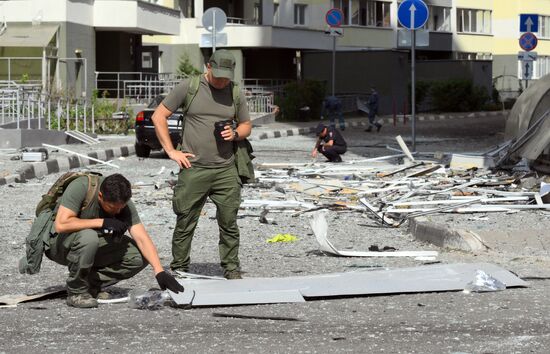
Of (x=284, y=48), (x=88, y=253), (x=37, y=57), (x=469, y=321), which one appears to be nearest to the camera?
(x=469, y=321)

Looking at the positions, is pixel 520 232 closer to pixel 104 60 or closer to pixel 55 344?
pixel 55 344

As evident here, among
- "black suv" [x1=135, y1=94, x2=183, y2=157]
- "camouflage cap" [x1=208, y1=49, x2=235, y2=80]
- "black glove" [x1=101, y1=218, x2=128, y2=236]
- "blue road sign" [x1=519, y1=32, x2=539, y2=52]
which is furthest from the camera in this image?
"blue road sign" [x1=519, y1=32, x2=539, y2=52]

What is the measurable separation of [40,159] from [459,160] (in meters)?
7.52

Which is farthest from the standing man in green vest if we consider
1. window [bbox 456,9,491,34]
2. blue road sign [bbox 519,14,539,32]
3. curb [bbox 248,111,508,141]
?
window [bbox 456,9,491,34]

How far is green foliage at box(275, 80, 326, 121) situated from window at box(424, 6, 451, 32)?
3478 cm

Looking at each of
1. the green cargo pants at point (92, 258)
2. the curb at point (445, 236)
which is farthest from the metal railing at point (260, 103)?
the green cargo pants at point (92, 258)

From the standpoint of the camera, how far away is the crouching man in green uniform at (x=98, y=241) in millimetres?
8555

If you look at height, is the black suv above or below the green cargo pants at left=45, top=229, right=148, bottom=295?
above

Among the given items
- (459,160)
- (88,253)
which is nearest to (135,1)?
(459,160)

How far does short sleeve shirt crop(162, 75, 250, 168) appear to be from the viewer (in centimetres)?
1002

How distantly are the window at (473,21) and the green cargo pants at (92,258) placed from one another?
7886 centimetres

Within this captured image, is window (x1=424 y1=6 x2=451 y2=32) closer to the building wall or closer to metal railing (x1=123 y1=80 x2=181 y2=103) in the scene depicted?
the building wall

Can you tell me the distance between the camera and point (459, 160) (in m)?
21.0

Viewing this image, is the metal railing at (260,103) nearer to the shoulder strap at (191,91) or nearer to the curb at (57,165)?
the curb at (57,165)
